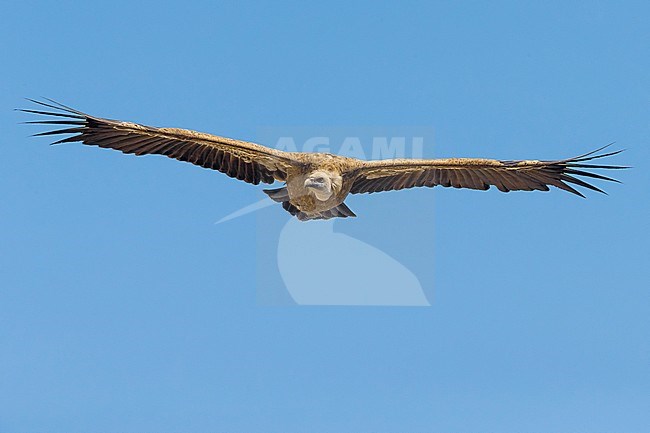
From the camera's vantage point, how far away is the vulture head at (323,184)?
2744 centimetres

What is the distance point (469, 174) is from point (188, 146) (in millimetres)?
7138

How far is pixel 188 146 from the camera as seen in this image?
27828mm

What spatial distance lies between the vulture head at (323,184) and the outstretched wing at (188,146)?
96cm

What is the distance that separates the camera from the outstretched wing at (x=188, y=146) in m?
26.2

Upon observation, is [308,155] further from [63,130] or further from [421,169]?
[63,130]

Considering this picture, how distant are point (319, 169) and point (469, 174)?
3892 millimetres

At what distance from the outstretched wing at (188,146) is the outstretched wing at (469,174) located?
230cm

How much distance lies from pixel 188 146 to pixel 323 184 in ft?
11.4

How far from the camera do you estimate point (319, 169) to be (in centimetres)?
2798

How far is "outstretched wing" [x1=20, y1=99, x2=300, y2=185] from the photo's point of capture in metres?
26.2

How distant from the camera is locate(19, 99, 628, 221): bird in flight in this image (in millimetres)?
27000

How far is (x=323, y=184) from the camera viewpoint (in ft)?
90.0

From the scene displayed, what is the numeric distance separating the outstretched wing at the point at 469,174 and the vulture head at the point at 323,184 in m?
0.91

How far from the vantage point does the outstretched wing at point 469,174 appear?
27656 mm
